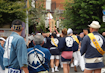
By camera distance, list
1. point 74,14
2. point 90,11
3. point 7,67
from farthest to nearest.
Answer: point 74,14
point 90,11
point 7,67

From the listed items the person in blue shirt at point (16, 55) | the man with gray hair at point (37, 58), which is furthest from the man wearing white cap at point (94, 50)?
the person in blue shirt at point (16, 55)

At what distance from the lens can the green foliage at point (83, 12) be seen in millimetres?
11912

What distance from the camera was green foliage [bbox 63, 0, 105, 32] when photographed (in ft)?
39.1

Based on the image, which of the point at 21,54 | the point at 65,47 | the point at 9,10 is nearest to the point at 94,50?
the point at 65,47

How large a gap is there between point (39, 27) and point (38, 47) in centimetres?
1055

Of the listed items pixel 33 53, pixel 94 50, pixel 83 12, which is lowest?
pixel 94 50

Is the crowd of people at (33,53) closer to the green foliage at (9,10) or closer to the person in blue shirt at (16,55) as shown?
the person in blue shirt at (16,55)

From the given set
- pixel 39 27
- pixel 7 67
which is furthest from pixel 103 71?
pixel 39 27

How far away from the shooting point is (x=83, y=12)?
12.3 metres

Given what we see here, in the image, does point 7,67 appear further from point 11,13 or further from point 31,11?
point 31,11

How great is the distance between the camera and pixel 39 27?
14461 mm

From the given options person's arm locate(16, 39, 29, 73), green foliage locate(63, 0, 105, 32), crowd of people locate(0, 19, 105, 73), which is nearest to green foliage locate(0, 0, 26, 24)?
green foliage locate(63, 0, 105, 32)

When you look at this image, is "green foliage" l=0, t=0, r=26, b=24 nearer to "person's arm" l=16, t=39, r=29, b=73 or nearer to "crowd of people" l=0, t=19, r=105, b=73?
"crowd of people" l=0, t=19, r=105, b=73

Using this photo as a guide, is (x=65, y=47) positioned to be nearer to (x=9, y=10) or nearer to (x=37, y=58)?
(x=37, y=58)
